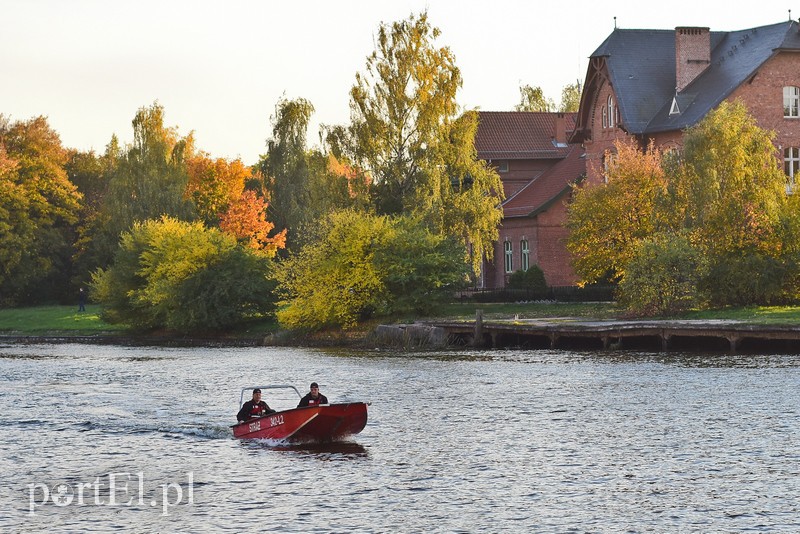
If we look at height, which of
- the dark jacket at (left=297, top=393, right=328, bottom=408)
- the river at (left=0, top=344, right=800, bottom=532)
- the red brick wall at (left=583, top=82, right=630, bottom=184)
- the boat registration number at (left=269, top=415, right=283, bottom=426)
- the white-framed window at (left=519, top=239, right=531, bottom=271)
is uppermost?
the red brick wall at (left=583, top=82, right=630, bottom=184)

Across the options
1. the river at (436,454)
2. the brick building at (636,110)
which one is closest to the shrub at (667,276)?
the river at (436,454)

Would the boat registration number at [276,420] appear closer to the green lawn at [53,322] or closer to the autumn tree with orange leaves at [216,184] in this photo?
the green lawn at [53,322]

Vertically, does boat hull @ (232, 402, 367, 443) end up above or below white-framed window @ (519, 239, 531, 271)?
below

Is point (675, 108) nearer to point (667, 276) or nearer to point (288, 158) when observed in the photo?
point (667, 276)

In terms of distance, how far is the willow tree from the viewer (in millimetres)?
71688

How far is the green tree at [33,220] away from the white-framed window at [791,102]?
2160 inches

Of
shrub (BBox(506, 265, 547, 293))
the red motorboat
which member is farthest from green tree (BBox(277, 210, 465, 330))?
the red motorboat

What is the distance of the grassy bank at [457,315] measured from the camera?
5681 cm

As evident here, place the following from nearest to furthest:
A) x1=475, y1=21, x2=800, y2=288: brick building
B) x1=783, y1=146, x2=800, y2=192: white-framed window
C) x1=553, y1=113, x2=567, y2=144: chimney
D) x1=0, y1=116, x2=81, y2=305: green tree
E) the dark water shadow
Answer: the dark water shadow, x1=475, y1=21, x2=800, y2=288: brick building, x1=783, y1=146, x2=800, y2=192: white-framed window, x1=553, y1=113, x2=567, y2=144: chimney, x1=0, y1=116, x2=81, y2=305: green tree

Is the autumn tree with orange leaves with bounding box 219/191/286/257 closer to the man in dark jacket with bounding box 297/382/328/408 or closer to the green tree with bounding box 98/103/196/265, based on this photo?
the green tree with bounding box 98/103/196/265

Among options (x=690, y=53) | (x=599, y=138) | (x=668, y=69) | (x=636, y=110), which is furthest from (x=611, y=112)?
(x=690, y=53)

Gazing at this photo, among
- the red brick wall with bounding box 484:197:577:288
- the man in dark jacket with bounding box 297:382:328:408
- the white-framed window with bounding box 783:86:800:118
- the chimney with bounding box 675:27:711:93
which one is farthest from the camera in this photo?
the red brick wall with bounding box 484:197:577:288

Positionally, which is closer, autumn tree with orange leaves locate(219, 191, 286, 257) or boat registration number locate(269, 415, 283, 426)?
boat registration number locate(269, 415, 283, 426)

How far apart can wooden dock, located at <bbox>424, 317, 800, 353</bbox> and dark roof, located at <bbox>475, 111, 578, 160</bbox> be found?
98.6 ft
